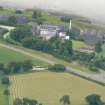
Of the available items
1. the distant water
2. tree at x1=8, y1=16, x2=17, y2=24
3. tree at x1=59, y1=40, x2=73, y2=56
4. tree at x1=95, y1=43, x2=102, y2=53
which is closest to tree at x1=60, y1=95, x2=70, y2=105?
tree at x1=59, y1=40, x2=73, y2=56

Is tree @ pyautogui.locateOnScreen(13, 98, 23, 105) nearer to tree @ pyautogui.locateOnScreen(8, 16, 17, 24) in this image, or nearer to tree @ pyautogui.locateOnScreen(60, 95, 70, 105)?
tree @ pyautogui.locateOnScreen(60, 95, 70, 105)

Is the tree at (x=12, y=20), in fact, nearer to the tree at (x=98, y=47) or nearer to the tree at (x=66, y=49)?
the tree at (x=66, y=49)

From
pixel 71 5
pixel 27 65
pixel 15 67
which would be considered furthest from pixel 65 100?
pixel 71 5

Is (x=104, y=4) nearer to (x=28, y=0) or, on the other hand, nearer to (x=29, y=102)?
(x=28, y=0)

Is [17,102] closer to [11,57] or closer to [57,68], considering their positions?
[57,68]

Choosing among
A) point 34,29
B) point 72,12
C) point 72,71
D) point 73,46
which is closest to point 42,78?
point 72,71
